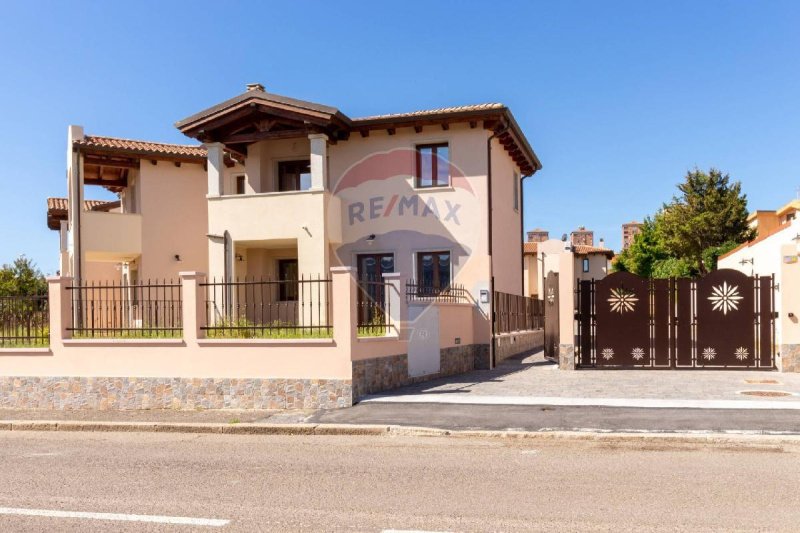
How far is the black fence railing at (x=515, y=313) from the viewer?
2016cm

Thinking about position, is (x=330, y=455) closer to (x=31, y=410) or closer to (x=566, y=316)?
(x=31, y=410)

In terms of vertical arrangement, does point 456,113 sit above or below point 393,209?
above

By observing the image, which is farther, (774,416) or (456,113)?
(456,113)

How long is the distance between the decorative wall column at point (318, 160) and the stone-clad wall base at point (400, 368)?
5.62 metres

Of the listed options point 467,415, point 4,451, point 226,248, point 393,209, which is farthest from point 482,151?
point 4,451

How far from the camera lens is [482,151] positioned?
19.5 metres

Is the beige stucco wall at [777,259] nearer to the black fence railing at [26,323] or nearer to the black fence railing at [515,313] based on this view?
the black fence railing at [515,313]

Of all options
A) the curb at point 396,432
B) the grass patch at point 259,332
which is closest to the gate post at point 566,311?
the grass patch at point 259,332

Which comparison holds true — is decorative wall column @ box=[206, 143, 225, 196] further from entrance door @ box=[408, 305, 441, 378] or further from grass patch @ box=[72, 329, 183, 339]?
entrance door @ box=[408, 305, 441, 378]

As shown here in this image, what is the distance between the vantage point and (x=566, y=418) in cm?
1053

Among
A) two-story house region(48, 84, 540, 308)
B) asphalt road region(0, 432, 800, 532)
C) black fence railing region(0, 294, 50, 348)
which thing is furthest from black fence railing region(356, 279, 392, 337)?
black fence railing region(0, 294, 50, 348)

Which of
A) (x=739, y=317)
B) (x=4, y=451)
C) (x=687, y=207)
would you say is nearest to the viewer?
(x=4, y=451)

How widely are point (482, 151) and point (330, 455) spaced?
1223 centimetres

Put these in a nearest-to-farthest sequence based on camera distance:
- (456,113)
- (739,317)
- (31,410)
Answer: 1. (31,410)
2. (739,317)
3. (456,113)
